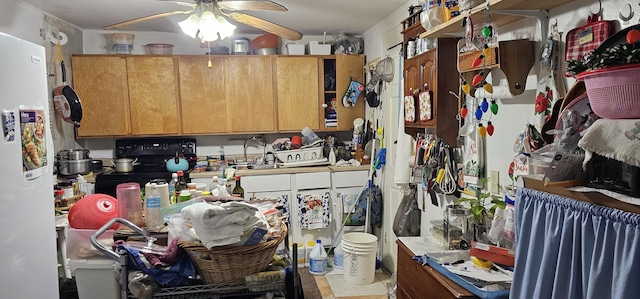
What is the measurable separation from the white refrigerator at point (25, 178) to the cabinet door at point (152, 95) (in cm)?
229

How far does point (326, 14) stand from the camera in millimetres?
3621

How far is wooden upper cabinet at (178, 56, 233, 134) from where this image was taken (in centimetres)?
412

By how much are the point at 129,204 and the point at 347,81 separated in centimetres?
290

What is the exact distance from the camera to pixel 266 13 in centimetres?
356

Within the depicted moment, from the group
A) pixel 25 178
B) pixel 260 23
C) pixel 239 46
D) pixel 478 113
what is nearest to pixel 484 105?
pixel 478 113

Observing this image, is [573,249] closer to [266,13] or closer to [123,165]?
[266,13]

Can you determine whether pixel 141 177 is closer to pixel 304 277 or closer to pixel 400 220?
pixel 304 277

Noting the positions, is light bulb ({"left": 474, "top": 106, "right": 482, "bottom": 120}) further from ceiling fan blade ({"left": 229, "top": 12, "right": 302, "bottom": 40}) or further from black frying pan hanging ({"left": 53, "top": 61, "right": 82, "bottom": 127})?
black frying pan hanging ({"left": 53, "top": 61, "right": 82, "bottom": 127})

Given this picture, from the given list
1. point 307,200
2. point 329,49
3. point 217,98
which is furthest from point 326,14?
point 307,200

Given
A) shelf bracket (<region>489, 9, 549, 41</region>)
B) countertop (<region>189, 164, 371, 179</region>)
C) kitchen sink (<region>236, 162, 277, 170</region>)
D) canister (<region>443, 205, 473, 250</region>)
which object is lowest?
canister (<region>443, 205, 473, 250</region>)

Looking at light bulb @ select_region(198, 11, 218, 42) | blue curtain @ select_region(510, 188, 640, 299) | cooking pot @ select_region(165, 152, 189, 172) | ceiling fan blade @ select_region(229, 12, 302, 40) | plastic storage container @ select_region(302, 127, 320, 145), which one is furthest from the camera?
plastic storage container @ select_region(302, 127, 320, 145)

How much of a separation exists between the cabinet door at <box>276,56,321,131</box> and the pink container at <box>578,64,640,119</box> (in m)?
3.39

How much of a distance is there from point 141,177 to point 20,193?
94.6 inches

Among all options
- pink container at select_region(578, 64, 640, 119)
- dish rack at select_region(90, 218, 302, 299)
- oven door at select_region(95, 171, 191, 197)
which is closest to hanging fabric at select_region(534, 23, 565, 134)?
pink container at select_region(578, 64, 640, 119)
